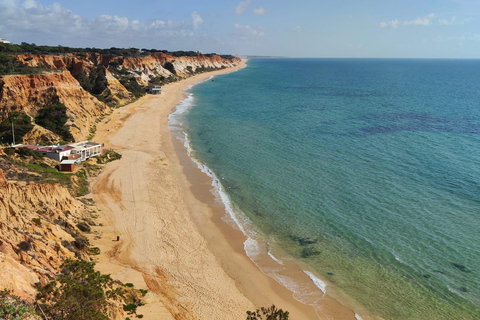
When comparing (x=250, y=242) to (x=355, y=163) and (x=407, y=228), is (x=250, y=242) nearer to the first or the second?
(x=407, y=228)

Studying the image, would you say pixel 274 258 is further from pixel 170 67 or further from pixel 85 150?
pixel 170 67

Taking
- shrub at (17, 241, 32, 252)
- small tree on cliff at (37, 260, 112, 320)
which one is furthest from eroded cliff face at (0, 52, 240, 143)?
small tree on cliff at (37, 260, 112, 320)

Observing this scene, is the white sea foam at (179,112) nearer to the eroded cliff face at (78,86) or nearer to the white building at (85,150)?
the eroded cliff face at (78,86)

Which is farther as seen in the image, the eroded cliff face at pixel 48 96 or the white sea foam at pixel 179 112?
the white sea foam at pixel 179 112

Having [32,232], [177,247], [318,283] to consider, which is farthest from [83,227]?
[318,283]

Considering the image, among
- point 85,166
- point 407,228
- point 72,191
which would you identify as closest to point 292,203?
point 407,228

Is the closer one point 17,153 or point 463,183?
point 17,153

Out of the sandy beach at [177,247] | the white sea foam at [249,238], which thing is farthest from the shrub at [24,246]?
the white sea foam at [249,238]
